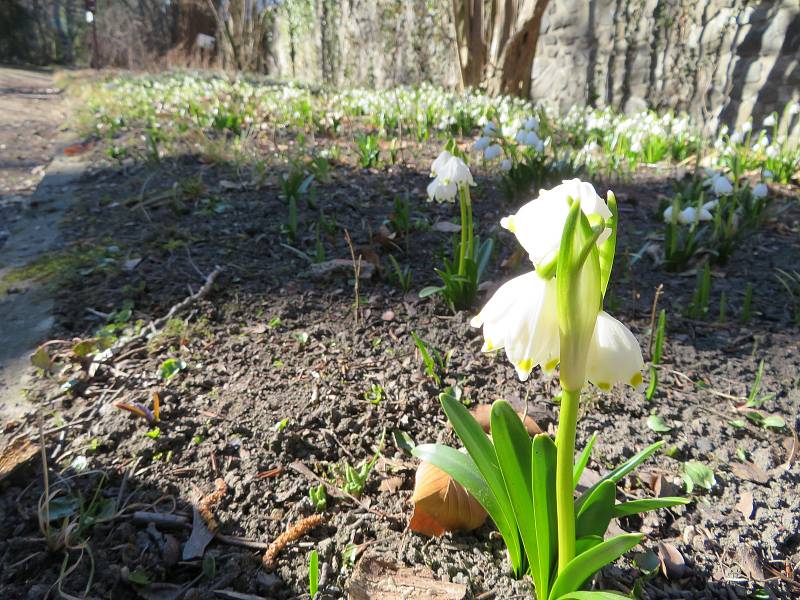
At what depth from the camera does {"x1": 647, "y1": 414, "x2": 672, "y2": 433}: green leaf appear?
1712 mm

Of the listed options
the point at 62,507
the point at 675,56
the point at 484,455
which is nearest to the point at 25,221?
the point at 62,507

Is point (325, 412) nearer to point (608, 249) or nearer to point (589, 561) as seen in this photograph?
point (589, 561)

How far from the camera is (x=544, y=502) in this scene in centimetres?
101

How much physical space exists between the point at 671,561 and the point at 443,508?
1.76ft

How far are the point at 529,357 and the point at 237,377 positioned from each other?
1342 millimetres

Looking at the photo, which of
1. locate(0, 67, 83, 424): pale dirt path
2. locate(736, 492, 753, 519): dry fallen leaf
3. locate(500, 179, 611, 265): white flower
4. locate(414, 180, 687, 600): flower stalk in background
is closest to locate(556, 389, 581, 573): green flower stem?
locate(414, 180, 687, 600): flower stalk in background

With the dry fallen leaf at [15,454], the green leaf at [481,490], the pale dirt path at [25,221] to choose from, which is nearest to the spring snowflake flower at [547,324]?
the green leaf at [481,490]

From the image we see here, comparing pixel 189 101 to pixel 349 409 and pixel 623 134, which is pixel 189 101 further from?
pixel 349 409

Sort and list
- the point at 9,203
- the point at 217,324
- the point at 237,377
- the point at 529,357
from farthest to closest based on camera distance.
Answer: the point at 9,203
the point at 217,324
the point at 237,377
the point at 529,357

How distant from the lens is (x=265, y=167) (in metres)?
4.25

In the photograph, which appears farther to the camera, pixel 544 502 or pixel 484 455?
pixel 484 455

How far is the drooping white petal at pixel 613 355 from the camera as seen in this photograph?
84 centimetres

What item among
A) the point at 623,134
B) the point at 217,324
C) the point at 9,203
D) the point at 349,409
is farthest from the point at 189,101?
the point at 349,409

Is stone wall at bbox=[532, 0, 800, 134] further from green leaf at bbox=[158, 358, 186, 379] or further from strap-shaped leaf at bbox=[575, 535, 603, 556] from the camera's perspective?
green leaf at bbox=[158, 358, 186, 379]
